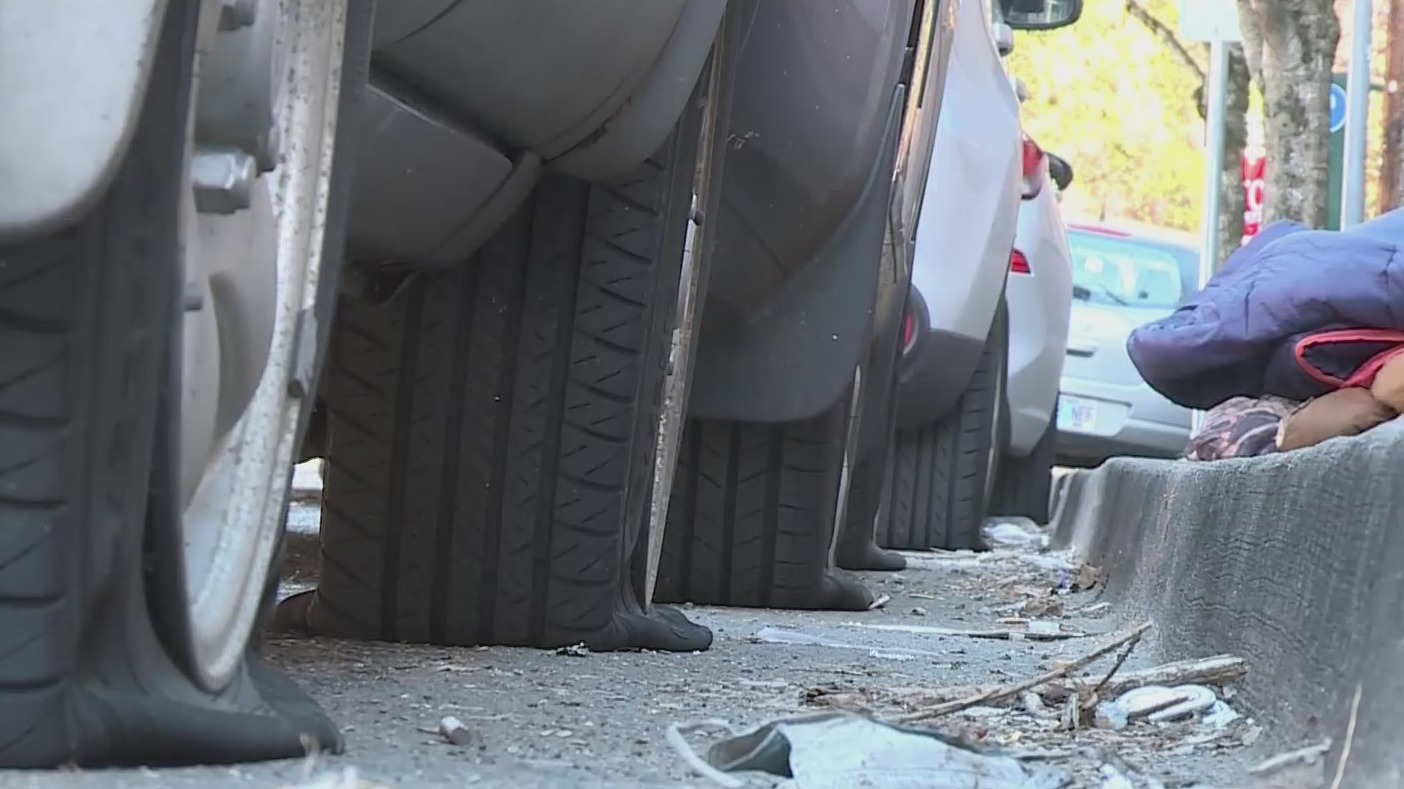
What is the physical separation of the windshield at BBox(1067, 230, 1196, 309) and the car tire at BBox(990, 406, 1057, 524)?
172 inches

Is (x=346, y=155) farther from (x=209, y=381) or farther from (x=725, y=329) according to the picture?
(x=725, y=329)

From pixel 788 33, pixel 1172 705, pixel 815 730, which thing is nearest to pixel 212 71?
pixel 815 730

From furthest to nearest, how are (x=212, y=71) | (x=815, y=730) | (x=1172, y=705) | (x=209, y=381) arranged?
(x=1172, y=705)
(x=815, y=730)
(x=209, y=381)
(x=212, y=71)

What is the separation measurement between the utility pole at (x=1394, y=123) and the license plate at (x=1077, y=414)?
255 cm

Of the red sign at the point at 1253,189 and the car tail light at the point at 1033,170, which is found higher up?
the red sign at the point at 1253,189

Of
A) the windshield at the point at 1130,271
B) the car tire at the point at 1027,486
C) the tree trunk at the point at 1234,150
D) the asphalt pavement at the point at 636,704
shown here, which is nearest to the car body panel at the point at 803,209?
the asphalt pavement at the point at 636,704

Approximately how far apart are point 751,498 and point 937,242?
8.43 feet

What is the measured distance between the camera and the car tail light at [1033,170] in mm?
7742

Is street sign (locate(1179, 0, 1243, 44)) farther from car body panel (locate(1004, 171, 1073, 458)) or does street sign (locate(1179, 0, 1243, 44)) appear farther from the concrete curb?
the concrete curb

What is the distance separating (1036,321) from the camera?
8.16m

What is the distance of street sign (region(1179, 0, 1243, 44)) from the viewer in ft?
39.1

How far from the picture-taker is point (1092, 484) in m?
6.26

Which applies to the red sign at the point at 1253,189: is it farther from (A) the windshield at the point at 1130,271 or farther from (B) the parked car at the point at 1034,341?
(B) the parked car at the point at 1034,341

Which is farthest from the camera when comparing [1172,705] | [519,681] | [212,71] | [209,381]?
[519,681]
